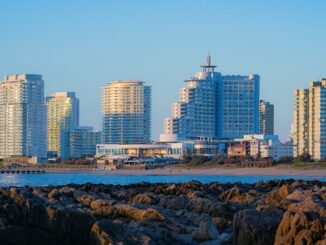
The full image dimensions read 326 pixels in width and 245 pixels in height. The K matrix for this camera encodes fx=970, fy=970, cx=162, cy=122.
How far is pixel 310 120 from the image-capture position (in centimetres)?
16688

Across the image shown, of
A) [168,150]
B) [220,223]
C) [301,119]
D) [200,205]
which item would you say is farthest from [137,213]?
[168,150]

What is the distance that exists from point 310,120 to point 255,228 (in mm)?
154664

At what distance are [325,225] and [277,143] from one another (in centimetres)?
17175

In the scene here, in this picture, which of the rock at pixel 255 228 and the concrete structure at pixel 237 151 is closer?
the rock at pixel 255 228

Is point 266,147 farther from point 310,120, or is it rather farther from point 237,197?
point 237,197

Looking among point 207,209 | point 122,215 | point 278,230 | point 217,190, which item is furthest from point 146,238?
point 217,190

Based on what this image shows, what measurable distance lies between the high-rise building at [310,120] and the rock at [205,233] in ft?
480

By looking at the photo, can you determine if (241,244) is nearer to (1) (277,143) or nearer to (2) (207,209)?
(2) (207,209)

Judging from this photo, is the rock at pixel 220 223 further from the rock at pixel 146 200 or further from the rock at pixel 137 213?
the rock at pixel 146 200

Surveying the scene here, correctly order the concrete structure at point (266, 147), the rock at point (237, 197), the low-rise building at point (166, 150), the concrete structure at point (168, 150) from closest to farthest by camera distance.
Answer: the rock at point (237, 197) < the concrete structure at point (266, 147) < the low-rise building at point (166, 150) < the concrete structure at point (168, 150)

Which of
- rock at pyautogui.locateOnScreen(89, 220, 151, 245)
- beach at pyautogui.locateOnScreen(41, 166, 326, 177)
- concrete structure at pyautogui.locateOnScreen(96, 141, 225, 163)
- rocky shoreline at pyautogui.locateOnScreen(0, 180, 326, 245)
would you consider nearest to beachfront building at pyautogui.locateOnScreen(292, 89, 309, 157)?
concrete structure at pyautogui.locateOnScreen(96, 141, 225, 163)

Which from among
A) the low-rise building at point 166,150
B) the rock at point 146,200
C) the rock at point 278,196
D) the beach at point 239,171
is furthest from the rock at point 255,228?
the low-rise building at point 166,150

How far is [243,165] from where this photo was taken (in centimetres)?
15162

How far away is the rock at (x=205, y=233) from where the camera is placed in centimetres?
1670
